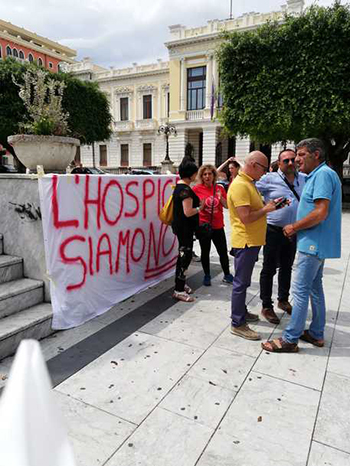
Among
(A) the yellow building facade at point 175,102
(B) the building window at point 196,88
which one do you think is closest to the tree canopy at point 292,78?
(A) the yellow building facade at point 175,102

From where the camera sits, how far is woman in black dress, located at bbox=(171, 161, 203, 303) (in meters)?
4.01

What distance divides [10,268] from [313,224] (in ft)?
9.43

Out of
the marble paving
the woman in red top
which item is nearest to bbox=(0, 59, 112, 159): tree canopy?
the woman in red top

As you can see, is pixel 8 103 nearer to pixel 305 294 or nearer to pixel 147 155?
pixel 305 294

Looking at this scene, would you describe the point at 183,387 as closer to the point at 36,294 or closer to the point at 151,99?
the point at 36,294

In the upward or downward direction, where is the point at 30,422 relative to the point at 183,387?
upward

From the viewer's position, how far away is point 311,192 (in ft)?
9.14

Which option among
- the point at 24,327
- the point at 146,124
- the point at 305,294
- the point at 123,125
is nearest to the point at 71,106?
the point at 146,124

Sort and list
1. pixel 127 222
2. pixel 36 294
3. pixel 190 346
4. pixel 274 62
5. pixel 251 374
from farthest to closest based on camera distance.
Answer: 1. pixel 274 62
2. pixel 127 222
3. pixel 36 294
4. pixel 190 346
5. pixel 251 374

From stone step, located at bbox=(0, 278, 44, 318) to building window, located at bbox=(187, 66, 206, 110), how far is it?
32704 millimetres

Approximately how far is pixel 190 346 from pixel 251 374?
630mm

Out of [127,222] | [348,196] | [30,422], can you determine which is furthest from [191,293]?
[348,196]

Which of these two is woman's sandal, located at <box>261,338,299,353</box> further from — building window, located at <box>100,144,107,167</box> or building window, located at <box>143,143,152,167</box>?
building window, located at <box>100,144,107,167</box>

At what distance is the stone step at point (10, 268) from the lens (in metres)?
3.27
